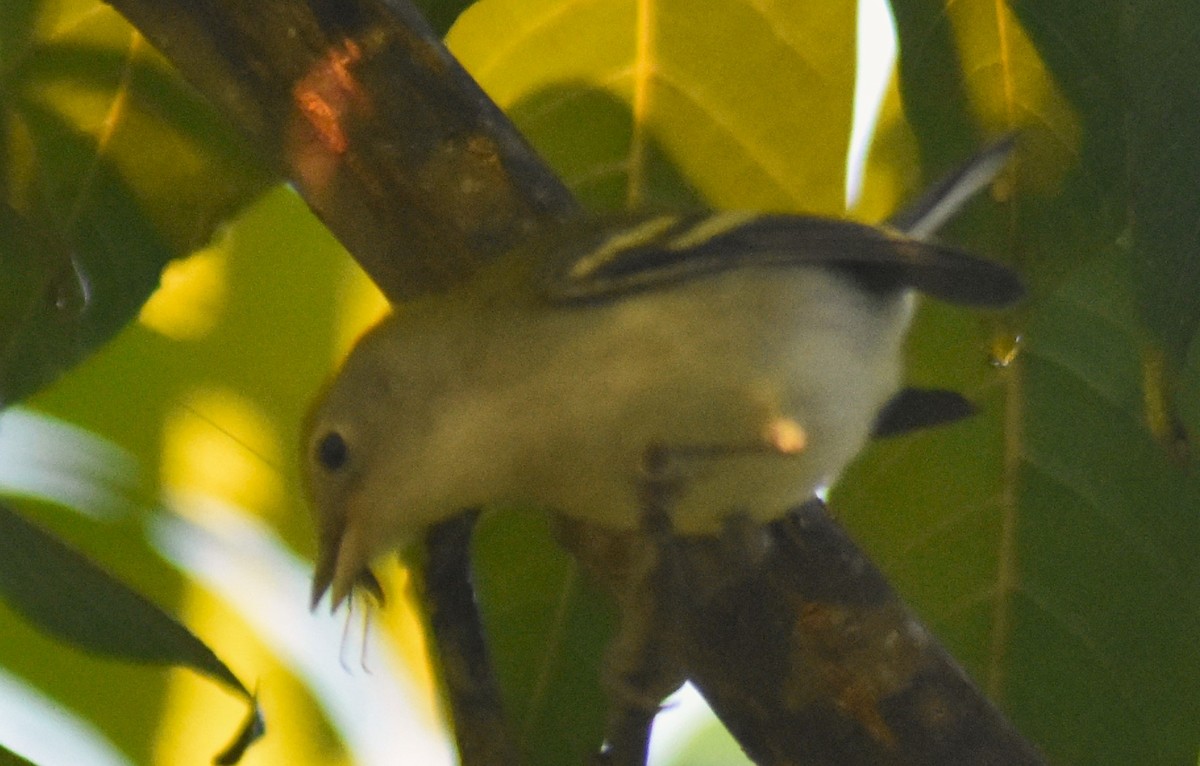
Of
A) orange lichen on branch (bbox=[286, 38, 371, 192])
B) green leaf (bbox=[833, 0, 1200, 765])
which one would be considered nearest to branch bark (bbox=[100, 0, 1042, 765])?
orange lichen on branch (bbox=[286, 38, 371, 192])

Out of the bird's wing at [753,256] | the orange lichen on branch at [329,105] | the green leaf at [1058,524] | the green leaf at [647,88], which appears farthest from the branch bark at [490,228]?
the green leaf at [1058,524]

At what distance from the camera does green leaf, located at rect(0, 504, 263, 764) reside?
142 centimetres

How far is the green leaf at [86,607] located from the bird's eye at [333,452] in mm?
374

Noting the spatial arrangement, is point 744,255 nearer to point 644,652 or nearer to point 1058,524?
point 644,652

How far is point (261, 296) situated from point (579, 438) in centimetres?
103

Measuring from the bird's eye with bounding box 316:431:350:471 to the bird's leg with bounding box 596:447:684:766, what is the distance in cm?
50

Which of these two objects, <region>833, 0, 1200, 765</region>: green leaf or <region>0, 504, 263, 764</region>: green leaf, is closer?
<region>0, 504, 263, 764</region>: green leaf

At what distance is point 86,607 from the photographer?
1.44 metres

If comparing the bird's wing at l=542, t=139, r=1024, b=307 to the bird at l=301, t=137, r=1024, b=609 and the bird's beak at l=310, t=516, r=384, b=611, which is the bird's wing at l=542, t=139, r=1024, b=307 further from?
the bird's beak at l=310, t=516, r=384, b=611

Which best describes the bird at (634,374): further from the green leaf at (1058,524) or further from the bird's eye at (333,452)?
the green leaf at (1058,524)

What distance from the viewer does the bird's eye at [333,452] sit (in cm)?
179

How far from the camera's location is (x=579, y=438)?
5.29ft

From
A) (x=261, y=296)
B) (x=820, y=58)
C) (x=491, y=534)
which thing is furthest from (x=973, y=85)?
(x=261, y=296)

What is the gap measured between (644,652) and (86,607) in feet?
1.84
